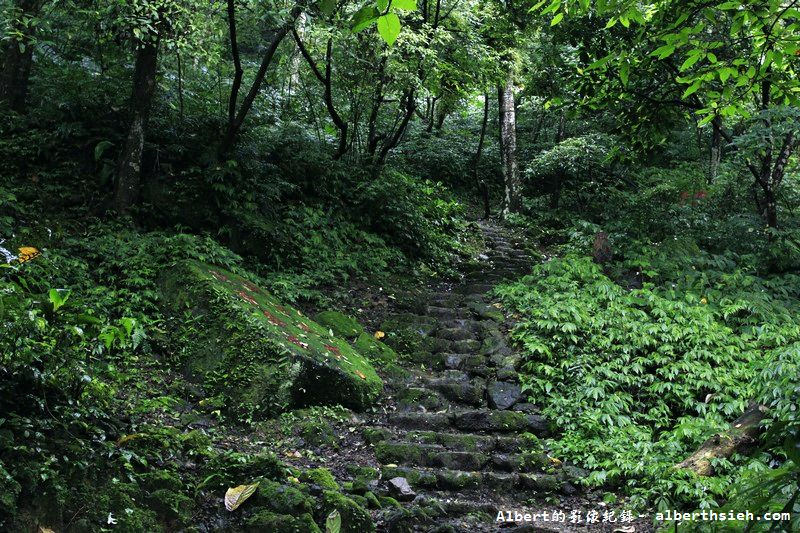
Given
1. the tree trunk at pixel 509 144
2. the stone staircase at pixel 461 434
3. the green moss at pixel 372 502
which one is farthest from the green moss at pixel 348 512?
the tree trunk at pixel 509 144

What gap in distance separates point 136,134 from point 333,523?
20.8ft

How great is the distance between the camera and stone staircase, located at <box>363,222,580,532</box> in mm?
4602

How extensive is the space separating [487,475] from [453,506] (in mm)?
703

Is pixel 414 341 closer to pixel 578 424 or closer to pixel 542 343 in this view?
pixel 542 343

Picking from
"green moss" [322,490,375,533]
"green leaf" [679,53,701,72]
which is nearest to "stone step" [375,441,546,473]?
"green moss" [322,490,375,533]

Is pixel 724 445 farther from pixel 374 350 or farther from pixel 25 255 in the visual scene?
pixel 25 255

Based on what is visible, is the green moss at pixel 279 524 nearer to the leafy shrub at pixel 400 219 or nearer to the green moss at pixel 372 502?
the green moss at pixel 372 502

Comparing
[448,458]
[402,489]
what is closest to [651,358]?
[448,458]

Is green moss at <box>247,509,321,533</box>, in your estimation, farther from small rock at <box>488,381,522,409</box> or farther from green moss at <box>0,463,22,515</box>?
small rock at <box>488,381,522,409</box>

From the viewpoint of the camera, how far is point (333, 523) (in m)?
3.64

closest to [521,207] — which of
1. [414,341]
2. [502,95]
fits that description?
[502,95]

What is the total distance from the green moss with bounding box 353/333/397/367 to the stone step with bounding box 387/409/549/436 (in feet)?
3.99

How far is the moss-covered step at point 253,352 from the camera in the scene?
18.2ft

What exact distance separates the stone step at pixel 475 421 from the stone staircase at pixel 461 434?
11 millimetres
